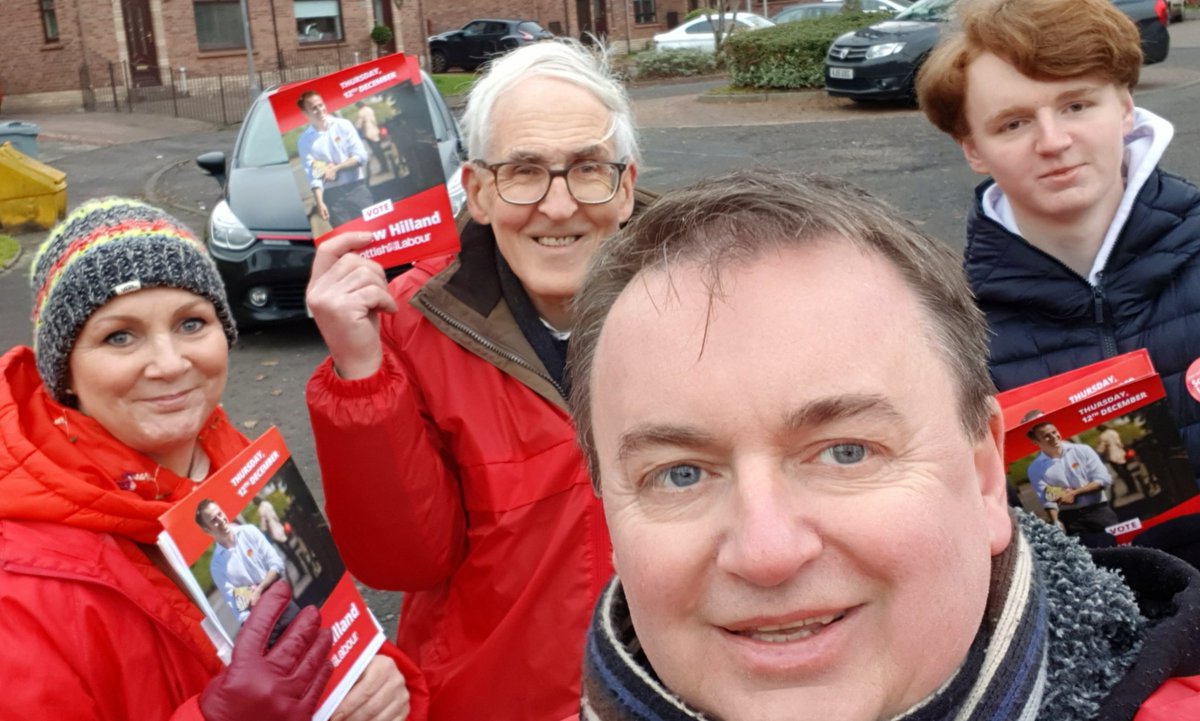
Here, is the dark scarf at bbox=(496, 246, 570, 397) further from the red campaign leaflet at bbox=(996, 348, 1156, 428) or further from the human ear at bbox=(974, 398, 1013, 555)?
the human ear at bbox=(974, 398, 1013, 555)

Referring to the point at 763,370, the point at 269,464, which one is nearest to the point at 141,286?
the point at 269,464

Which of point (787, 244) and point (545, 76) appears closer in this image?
point (787, 244)

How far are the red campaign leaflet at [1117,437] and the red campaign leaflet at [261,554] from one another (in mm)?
1340

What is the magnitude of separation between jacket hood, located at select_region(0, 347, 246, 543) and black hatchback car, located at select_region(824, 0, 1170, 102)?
15.1 m

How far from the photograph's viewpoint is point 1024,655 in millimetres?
1323

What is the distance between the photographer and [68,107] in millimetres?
31812

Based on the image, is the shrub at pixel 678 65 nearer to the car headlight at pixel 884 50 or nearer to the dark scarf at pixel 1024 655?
the car headlight at pixel 884 50

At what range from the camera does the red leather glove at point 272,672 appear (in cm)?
197

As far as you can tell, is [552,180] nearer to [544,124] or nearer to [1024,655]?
[544,124]

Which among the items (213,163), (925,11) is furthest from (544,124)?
(925,11)

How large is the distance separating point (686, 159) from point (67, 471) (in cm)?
1311

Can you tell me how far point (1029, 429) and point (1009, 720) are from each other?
37.6 inches

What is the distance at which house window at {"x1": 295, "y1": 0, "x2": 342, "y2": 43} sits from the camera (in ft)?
115

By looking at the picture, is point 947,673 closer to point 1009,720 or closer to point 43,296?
point 1009,720
